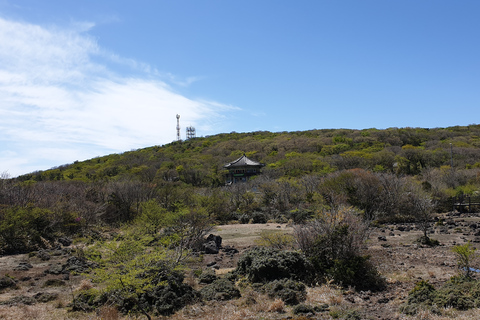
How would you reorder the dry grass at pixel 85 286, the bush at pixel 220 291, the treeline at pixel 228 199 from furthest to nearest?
the treeline at pixel 228 199, the dry grass at pixel 85 286, the bush at pixel 220 291

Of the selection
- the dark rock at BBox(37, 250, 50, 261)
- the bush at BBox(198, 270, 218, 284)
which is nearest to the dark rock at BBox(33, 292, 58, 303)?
the bush at BBox(198, 270, 218, 284)

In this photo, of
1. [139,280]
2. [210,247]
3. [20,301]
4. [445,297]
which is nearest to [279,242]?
[210,247]

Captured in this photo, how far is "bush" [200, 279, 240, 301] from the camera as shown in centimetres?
874

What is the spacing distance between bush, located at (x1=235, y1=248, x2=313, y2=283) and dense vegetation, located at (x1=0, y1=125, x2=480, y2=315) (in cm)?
3

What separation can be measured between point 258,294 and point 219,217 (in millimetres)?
17293

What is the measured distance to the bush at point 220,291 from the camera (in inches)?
344

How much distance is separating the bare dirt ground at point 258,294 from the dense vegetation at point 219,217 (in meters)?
0.51

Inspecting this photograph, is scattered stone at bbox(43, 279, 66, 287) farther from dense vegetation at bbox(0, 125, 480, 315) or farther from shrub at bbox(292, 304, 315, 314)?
shrub at bbox(292, 304, 315, 314)

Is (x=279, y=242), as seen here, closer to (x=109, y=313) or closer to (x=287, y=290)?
(x=287, y=290)

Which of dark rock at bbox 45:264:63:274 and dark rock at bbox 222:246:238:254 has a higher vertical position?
dark rock at bbox 45:264:63:274

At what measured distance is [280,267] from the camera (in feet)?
31.9

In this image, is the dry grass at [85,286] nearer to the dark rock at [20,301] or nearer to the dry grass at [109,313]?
the dark rock at [20,301]

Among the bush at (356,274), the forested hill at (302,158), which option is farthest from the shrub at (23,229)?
the forested hill at (302,158)

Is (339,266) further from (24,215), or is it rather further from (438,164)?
(438,164)
